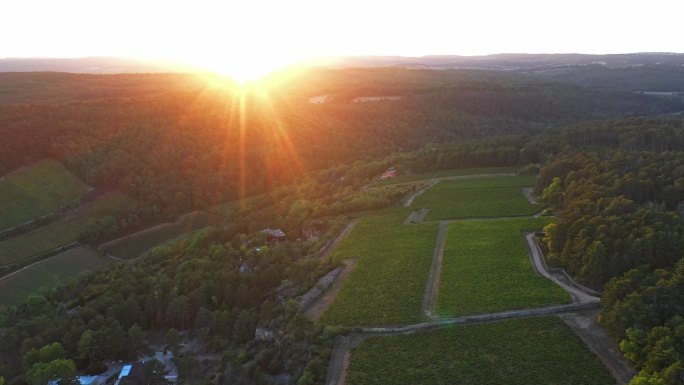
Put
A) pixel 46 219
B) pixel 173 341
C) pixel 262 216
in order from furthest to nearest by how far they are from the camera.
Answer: pixel 46 219 → pixel 262 216 → pixel 173 341

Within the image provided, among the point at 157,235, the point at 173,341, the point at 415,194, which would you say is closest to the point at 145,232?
the point at 157,235

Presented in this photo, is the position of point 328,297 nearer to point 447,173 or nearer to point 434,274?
point 434,274

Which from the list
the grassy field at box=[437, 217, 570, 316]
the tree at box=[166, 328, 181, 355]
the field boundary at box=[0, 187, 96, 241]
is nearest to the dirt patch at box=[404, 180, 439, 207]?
the grassy field at box=[437, 217, 570, 316]

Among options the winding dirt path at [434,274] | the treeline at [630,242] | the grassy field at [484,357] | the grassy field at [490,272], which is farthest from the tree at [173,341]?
the treeline at [630,242]

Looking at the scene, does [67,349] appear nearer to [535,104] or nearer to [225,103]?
[225,103]

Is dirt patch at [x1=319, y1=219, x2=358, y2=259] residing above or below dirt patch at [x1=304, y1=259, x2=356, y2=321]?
below

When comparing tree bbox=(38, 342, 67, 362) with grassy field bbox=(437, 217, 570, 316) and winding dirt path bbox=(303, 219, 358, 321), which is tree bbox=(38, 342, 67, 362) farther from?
grassy field bbox=(437, 217, 570, 316)
